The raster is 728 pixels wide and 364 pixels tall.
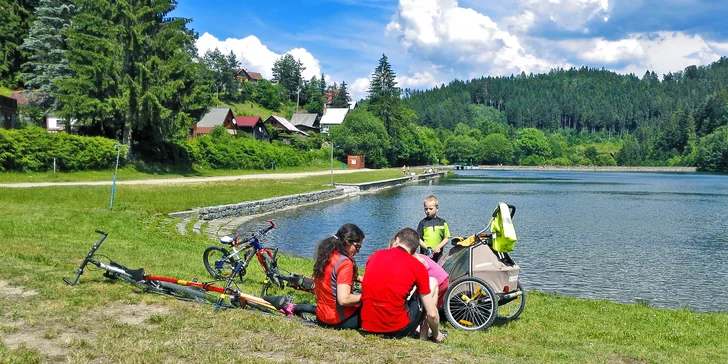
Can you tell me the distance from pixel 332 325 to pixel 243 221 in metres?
19.1

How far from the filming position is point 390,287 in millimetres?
5789

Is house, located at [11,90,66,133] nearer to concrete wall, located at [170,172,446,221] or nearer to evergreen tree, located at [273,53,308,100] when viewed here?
concrete wall, located at [170,172,446,221]

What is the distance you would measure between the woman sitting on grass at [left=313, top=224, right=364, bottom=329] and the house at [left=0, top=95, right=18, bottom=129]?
44.0 metres

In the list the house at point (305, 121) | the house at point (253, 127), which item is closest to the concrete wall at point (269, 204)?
the house at point (253, 127)

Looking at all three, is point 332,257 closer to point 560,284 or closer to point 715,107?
point 560,284

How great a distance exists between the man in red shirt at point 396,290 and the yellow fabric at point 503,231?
5.98ft

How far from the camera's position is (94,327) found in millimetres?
6047

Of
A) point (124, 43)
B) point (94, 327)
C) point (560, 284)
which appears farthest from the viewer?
point (124, 43)

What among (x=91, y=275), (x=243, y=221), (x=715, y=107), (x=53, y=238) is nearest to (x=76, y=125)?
(x=243, y=221)

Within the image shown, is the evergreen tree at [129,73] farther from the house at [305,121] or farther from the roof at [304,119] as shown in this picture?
the roof at [304,119]

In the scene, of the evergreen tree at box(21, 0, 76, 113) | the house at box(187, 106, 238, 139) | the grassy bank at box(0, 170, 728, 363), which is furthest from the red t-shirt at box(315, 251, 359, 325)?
the house at box(187, 106, 238, 139)

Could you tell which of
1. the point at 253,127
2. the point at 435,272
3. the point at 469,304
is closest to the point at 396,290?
the point at 435,272

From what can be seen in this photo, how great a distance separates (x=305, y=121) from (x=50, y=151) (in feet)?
332

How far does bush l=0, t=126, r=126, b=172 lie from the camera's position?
31656 mm
